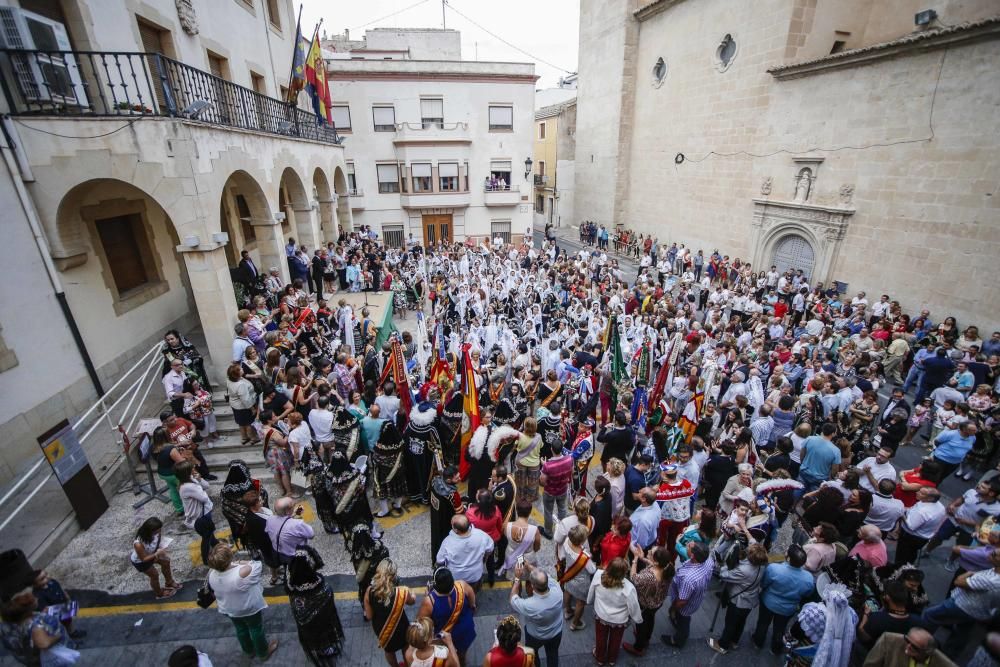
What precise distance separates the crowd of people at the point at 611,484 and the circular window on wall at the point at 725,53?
1379 centimetres

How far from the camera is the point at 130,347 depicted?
9.51m

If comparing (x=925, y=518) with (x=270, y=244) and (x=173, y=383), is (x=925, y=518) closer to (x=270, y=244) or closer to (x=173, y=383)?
(x=173, y=383)

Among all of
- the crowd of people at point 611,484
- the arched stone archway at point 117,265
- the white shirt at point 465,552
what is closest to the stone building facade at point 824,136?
the crowd of people at point 611,484

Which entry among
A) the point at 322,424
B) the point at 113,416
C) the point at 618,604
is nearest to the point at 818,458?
the point at 618,604

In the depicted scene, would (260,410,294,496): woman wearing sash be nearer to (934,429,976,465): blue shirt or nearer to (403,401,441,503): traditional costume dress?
(403,401,441,503): traditional costume dress

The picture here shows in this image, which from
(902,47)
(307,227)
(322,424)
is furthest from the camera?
(307,227)

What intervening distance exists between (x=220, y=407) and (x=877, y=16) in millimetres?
25020

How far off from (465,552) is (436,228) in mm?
25614

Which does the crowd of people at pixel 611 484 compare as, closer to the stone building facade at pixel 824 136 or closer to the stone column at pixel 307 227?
the stone building facade at pixel 824 136

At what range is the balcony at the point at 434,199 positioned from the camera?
27.0 m

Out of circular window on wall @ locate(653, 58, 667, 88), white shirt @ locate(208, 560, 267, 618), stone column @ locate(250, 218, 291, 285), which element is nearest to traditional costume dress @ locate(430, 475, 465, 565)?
white shirt @ locate(208, 560, 267, 618)

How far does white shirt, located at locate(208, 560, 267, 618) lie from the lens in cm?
420

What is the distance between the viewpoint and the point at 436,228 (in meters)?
28.4

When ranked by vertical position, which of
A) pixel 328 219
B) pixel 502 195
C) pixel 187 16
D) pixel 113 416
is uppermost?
pixel 187 16
